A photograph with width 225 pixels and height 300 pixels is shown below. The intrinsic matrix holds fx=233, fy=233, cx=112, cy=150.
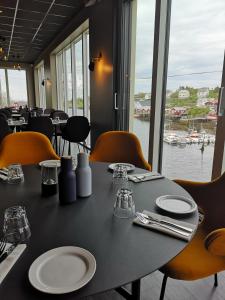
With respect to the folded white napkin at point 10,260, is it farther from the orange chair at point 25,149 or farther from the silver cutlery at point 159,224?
the orange chair at point 25,149

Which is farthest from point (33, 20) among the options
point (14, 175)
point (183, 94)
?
point (14, 175)

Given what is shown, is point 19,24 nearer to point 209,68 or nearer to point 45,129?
point 45,129

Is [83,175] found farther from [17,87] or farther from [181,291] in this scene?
[17,87]

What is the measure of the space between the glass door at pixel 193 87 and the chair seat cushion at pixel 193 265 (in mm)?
1352

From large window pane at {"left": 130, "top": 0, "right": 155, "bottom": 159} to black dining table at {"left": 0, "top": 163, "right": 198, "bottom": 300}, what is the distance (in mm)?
2304

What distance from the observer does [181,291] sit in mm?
1561

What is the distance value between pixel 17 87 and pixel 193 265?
1411 cm

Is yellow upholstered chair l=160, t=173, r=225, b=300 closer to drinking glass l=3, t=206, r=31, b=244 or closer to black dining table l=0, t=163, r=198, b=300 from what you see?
black dining table l=0, t=163, r=198, b=300

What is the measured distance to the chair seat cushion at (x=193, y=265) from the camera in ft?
3.63

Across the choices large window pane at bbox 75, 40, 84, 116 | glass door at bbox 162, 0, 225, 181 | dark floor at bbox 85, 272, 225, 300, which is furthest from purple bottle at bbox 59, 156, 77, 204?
large window pane at bbox 75, 40, 84, 116

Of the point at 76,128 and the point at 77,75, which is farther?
the point at 77,75

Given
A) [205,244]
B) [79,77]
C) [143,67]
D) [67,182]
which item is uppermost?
[79,77]

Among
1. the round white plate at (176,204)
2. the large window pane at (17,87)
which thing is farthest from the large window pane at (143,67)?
the large window pane at (17,87)

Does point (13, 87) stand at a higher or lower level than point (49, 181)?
higher
